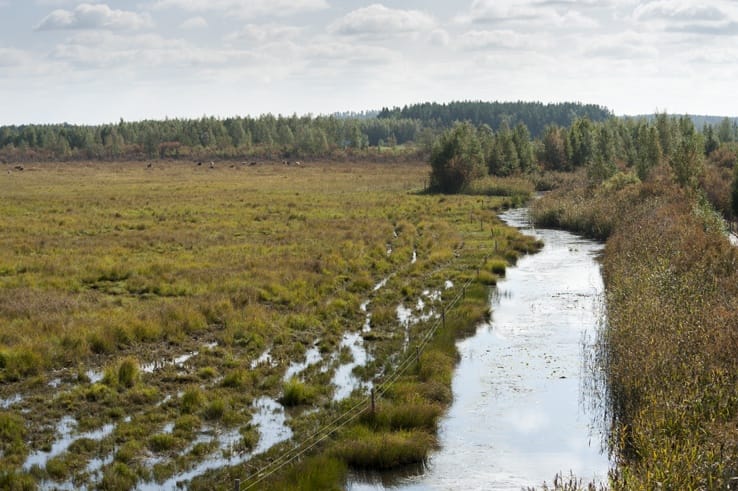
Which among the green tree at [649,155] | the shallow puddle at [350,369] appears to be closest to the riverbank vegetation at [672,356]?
the shallow puddle at [350,369]

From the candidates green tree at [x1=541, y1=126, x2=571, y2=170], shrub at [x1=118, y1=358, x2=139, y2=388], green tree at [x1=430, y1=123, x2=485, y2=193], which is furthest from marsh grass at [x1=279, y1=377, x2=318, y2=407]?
green tree at [x1=541, y1=126, x2=571, y2=170]

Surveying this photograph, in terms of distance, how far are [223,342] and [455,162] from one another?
60240 millimetres

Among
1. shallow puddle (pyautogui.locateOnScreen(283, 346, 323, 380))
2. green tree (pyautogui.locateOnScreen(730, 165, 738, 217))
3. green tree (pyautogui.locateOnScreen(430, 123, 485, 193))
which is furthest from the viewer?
green tree (pyautogui.locateOnScreen(430, 123, 485, 193))

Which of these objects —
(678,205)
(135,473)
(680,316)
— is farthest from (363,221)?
(135,473)

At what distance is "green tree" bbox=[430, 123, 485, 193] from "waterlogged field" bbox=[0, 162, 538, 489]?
98.3 ft

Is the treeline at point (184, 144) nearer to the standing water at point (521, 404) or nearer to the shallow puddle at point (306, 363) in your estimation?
the standing water at point (521, 404)

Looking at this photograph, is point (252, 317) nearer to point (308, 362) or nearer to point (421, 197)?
point (308, 362)

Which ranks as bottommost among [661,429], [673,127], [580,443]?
[580,443]

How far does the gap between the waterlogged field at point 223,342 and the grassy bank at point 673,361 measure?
4.37 m

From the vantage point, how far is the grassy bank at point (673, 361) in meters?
11.9

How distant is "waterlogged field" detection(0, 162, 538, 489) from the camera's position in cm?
1566

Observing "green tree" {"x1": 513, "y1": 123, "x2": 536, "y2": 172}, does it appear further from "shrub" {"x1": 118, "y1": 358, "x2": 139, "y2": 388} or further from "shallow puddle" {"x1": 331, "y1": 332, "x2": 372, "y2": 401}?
"shrub" {"x1": 118, "y1": 358, "x2": 139, "y2": 388}

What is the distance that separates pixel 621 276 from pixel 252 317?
12.4m

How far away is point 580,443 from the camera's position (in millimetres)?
16703
